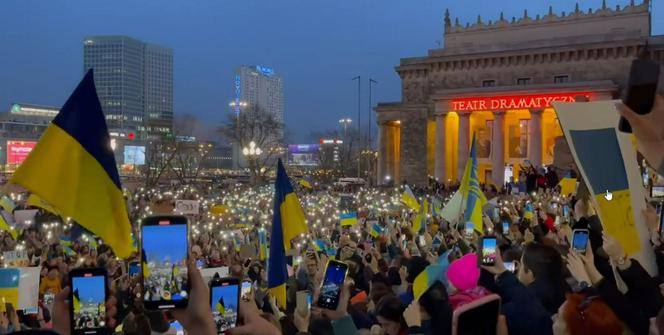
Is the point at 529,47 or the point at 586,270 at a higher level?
the point at 529,47

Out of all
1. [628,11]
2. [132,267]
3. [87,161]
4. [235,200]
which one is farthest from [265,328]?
[628,11]

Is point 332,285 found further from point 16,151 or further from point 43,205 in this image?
point 16,151

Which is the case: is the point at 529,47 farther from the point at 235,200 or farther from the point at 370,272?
the point at 370,272

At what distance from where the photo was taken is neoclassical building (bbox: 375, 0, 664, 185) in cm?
5162

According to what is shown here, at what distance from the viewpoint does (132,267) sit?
424 inches

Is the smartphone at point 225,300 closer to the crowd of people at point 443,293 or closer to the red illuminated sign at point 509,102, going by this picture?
the crowd of people at point 443,293

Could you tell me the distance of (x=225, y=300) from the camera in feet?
19.0

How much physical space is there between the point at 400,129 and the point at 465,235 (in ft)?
157

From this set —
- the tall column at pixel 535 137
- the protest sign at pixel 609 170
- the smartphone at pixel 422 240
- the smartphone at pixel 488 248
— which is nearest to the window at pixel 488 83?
the tall column at pixel 535 137

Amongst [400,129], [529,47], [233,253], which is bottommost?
[233,253]

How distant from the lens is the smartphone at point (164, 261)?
3744mm

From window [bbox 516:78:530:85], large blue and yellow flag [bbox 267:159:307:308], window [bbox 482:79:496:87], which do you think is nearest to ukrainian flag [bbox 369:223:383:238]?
large blue and yellow flag [bbox 267:159:307:308]

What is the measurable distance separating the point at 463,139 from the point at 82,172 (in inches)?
1927

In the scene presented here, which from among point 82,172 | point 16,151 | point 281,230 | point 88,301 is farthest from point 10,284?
point 16,151
